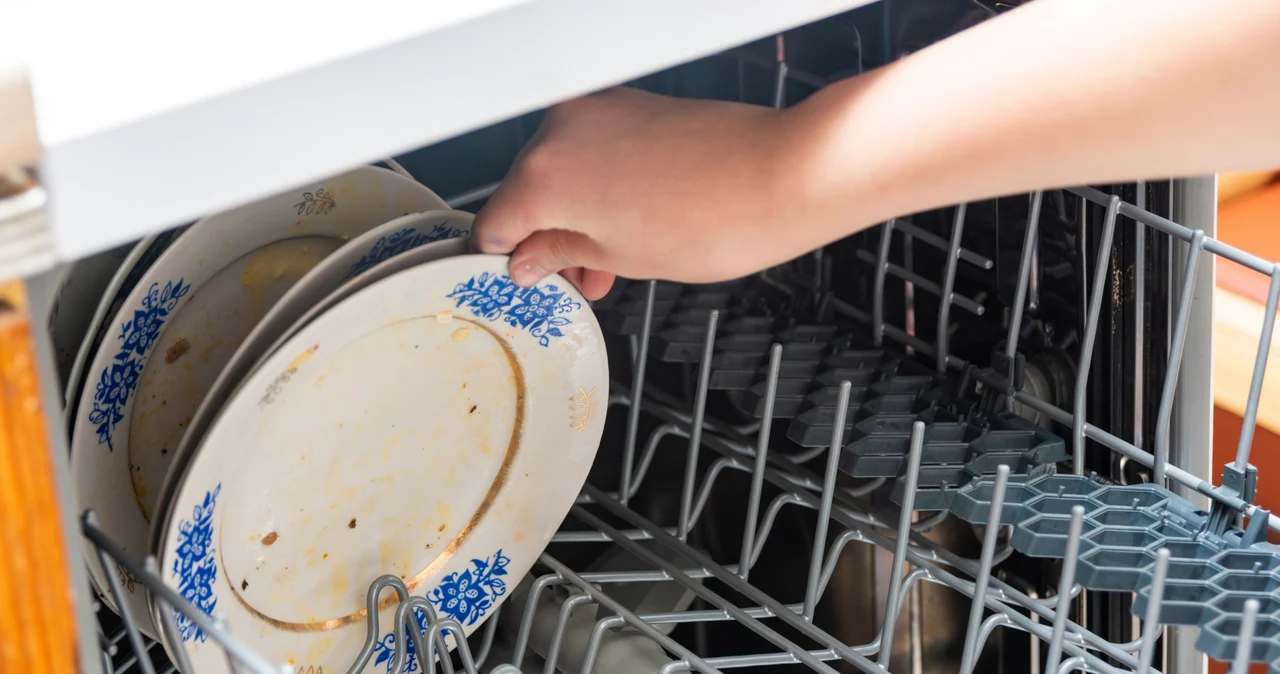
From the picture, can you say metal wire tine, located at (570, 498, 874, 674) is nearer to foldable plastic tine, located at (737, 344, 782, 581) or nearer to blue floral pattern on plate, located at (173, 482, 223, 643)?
foldable plastic tine, located at (737, 344, 782, 581)

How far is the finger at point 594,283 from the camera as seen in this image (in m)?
0.73

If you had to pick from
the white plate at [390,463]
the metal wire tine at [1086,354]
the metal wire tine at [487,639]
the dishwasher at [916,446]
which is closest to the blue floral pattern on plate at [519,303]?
the white plate at [390,463]

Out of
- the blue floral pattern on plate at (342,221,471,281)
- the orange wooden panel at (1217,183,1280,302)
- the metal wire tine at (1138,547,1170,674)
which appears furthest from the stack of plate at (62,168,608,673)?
the orange wooden panel at (1217,183,1280,302)

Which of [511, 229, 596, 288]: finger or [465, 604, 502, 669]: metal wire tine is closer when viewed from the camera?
[511, 229, 596, 288]: finger

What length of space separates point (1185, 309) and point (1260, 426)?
0.56 m

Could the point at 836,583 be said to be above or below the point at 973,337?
below

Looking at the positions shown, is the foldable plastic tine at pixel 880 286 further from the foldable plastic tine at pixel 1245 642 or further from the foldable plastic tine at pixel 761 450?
the foldable plastic tine at pixel 1245 642

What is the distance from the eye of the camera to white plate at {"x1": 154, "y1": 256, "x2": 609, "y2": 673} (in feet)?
2.04

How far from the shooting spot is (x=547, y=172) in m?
0.62

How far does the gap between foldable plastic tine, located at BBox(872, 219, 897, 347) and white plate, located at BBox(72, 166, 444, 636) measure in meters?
0.36

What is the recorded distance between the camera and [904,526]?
713mm

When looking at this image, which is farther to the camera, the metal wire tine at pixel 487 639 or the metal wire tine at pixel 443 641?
the metal wire tine at pixel 487 639

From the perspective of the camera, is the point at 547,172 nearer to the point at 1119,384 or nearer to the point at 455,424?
the point at 455,424

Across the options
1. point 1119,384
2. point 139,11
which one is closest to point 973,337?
point 1119,384
